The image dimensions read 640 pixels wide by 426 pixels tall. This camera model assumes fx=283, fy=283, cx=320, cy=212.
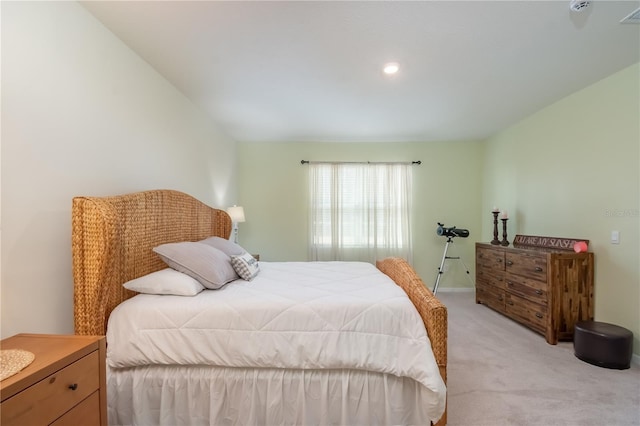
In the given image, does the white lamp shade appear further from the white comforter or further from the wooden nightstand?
the wooden nightstand

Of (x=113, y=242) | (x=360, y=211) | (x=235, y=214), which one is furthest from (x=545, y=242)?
(x=113, y=242)

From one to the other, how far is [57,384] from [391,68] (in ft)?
8.97

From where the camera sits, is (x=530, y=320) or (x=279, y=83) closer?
(x=279, y=83)

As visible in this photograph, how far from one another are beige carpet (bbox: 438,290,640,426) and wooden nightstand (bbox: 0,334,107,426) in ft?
6.37

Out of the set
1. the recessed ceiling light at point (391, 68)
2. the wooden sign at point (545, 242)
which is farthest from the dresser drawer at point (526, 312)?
the recessed ceiling light at point (391, 68)

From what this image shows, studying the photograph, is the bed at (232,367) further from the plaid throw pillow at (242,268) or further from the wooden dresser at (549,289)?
the wooden dresser at (549,289)

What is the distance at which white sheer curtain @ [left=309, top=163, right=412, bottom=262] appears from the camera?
4.67 meters

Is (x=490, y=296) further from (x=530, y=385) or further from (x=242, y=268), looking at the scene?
(x=242, y=268)

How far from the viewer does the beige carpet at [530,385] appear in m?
1.77

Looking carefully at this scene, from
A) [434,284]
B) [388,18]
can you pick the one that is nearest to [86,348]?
[388,18]

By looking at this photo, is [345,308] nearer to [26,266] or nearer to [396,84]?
[26,266]

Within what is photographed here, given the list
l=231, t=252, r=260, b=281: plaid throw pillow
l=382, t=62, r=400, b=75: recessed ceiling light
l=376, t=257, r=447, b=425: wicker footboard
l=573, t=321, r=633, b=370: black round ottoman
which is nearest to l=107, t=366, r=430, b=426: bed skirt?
l=376, t=257, r=447, b=425: wicker footboard

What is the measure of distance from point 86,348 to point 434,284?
15.1 feet

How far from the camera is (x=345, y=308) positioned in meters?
1.62
